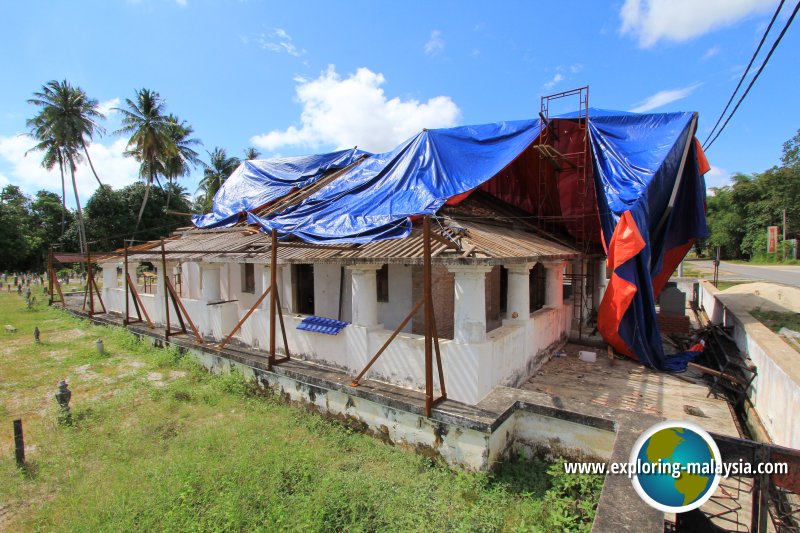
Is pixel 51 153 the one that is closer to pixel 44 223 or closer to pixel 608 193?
pixel 44 223

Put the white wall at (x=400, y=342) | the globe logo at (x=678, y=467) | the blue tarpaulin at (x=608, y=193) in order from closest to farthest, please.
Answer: the globe logo at (x=678, y=467) → the white wall at (x=400, y=342) → the blue tarpaulin at (x=608, y=193)

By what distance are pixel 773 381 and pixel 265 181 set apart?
13.6m

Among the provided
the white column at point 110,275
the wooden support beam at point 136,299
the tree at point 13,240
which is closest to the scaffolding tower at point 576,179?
the wooden support beam at point 136,299

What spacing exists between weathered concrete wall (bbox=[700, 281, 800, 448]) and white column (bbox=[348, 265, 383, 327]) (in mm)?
5687

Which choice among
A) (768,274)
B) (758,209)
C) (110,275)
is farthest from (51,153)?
(758,209)

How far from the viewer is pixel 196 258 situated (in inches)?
339

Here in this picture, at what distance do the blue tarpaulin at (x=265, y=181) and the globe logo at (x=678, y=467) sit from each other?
430 inches

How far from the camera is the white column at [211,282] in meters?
9.28

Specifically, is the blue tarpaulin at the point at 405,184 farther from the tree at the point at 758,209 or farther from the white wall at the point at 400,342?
the tree at the point at 758,209

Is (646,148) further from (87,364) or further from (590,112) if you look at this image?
(87,364)

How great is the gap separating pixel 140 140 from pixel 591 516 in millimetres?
32692

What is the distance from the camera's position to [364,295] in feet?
20.9

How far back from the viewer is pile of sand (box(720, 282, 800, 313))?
9.95 meters

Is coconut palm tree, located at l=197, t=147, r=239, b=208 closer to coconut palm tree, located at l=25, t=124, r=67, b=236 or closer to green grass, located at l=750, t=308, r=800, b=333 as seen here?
coconut palm tree, located at l=25, t=124, r=67, b=236
